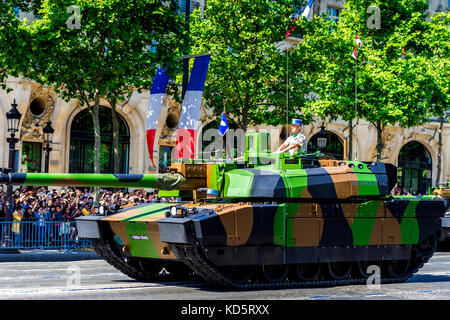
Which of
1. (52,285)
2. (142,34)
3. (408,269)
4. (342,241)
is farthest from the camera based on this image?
(142,34)

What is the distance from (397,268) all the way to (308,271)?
236cm

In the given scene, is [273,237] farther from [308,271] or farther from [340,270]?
[340,270]

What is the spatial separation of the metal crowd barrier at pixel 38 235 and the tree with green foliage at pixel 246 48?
29.1 feet

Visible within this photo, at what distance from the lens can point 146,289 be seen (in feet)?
44.0

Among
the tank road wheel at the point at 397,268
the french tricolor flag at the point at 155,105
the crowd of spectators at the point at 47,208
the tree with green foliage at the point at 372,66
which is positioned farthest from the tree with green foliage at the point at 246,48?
the tank road wheel at the point at 397,268

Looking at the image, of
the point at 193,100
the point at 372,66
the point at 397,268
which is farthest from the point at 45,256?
the point at 372,66

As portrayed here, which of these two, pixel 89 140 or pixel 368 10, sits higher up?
pixel 368 10

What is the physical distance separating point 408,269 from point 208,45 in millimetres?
14879

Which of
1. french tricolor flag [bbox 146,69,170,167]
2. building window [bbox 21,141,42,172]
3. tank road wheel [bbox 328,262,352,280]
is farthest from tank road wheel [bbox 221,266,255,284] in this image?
building window [bbox 21,141,42,172]

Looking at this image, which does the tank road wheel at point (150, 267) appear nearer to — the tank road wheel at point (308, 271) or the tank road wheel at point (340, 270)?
the tank road wheel at point (308, 271)
